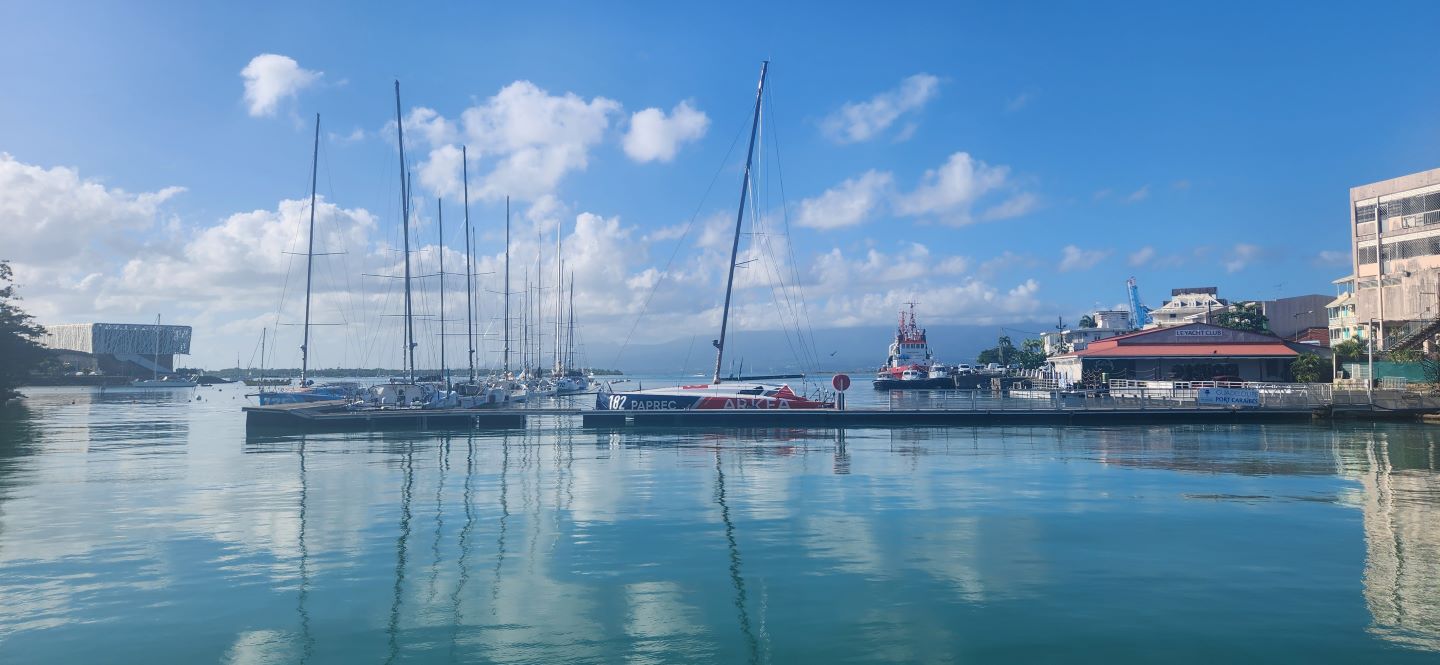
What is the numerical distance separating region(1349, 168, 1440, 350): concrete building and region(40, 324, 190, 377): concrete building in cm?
20174

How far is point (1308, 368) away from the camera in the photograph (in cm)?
6975

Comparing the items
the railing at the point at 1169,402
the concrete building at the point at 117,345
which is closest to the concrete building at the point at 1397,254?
the railing at the point at 1169,402

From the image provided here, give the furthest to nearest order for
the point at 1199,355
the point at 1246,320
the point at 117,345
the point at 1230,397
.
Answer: the point at 117,345 < the point at 1246,320 < the point at 1199,355 < the point at 1230,397

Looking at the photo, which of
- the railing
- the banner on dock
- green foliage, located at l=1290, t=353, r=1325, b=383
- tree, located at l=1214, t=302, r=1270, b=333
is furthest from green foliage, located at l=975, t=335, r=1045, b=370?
the banner on dock

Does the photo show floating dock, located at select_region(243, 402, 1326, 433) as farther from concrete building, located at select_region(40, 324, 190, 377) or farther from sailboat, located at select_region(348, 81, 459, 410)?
concrete building, located at select_region(40, 324, 190, 377)

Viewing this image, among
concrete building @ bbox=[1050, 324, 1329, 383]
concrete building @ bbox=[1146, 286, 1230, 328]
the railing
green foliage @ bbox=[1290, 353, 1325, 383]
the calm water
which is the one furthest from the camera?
concrete building @ bbox=[1146, 286, 1230, 328]

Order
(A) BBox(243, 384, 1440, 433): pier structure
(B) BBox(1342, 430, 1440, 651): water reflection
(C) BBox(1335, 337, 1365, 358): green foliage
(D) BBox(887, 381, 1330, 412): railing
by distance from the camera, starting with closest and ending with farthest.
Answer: (B) BBox(1342, 430, 1440, 651): water reflection < (A) BBox(243, 384, 1440, 433): pier structure < (D) BBox(887, 381, 1330, 412): railing < (C) BBox(1335, 337, 1365, 358): green foliage

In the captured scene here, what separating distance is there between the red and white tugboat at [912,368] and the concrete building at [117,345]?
150 metres

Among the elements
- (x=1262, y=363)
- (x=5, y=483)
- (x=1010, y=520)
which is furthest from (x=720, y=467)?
(x=1262, y=363)

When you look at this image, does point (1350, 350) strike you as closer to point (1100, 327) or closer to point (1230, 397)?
point (1230, 397)

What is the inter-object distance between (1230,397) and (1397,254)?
111ft

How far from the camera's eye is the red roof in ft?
239

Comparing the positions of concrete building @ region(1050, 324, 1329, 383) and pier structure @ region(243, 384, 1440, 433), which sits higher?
concrete building @ region(1050, 324, 1329, 383)

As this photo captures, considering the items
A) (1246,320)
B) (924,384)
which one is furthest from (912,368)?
(1246,320)
